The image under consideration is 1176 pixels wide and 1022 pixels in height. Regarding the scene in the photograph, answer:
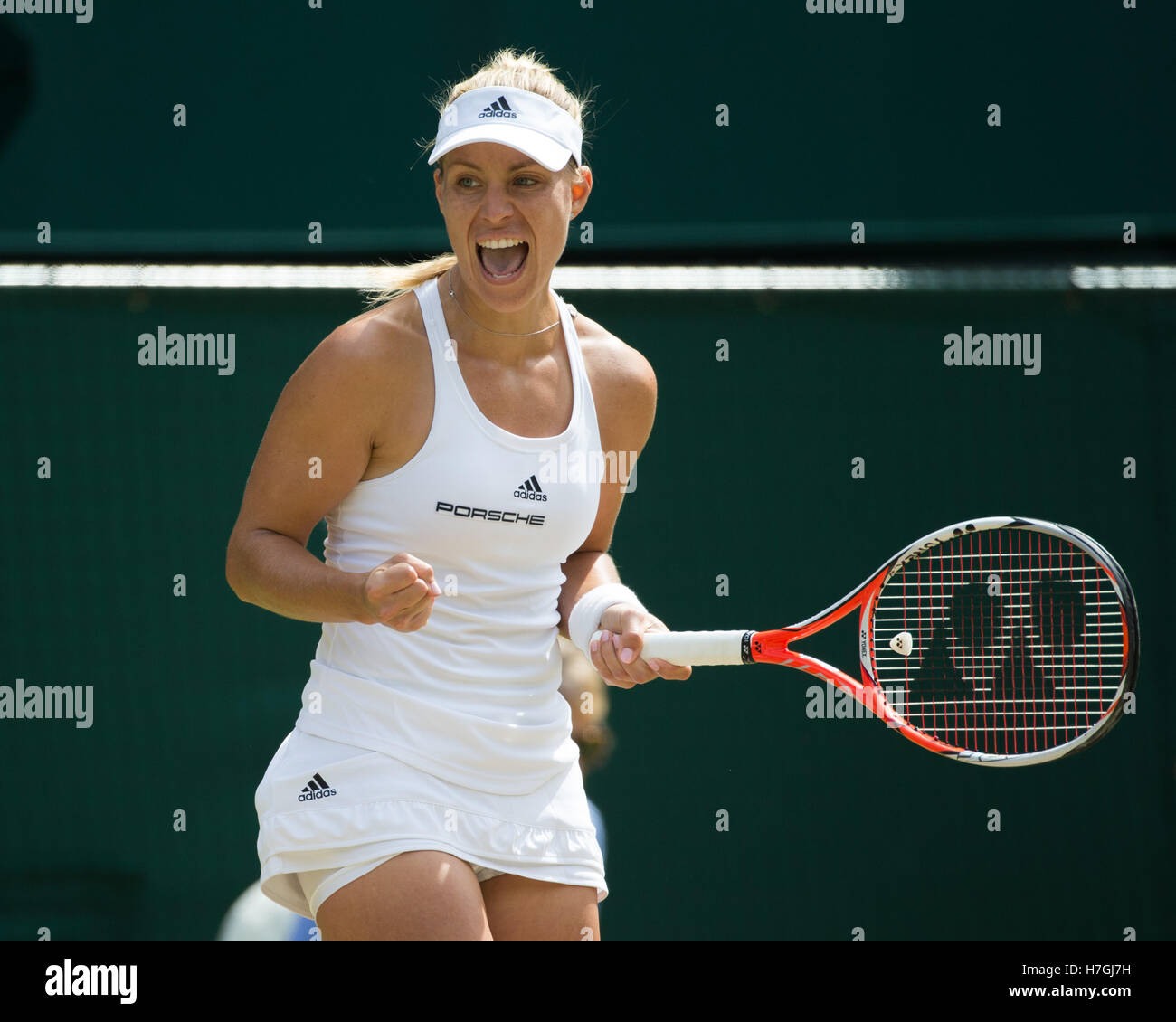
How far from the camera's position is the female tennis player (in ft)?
6.50

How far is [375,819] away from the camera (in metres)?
1.96

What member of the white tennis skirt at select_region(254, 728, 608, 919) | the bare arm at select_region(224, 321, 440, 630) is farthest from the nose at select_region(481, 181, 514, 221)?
the white tennis skirt at select_region(254, 728, 608, 919)

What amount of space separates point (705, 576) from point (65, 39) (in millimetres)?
2280

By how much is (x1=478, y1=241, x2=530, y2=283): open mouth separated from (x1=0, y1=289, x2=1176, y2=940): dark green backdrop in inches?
68.8

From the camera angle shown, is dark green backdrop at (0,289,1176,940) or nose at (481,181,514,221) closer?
nose at (481,181,514,221)

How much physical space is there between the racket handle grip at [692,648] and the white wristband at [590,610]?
0.23 ft

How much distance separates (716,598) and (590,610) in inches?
68.2

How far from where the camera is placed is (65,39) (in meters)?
4.17

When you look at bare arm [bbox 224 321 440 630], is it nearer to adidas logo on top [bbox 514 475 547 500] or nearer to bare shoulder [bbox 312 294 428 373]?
bare shoulder [bbox 312 294 428 373]

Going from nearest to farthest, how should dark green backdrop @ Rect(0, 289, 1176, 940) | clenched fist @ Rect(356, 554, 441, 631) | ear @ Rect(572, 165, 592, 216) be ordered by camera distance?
clenched fist @ Rect(356, 554, 441, 631) → ear @ Rect(572, 165, 592, 216) → dark green backdrop @ Rect(0, 289, 1176, 940)

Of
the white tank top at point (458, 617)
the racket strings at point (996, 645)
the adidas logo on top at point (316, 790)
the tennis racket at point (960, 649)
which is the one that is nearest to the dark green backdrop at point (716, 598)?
the racket strings at point (996, 645)

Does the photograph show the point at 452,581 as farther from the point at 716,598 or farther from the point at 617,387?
the point at 716,598

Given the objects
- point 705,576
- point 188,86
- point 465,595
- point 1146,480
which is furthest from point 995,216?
point 465,595

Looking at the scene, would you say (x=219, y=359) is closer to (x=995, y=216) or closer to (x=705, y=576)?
(x=705, y=576)
